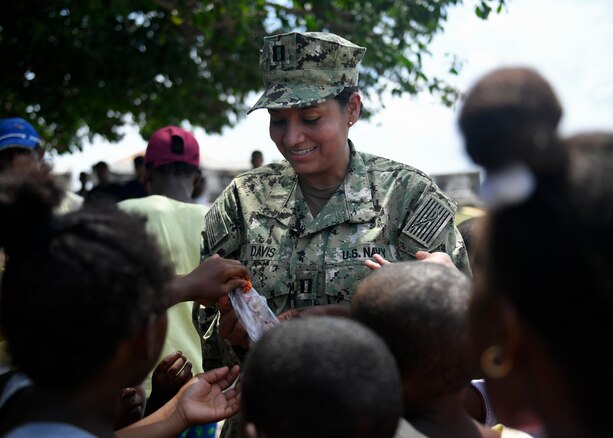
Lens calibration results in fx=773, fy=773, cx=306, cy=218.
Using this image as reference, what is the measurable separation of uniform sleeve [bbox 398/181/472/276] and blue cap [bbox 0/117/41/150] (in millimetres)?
2402

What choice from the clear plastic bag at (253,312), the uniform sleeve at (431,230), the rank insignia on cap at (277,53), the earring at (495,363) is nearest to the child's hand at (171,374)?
the clear plastic bag at (253,312)

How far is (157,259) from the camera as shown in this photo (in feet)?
6.32

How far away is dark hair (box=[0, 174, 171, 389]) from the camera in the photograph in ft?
5.80

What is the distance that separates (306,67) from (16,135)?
197 cm

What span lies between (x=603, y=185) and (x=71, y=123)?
10.5m

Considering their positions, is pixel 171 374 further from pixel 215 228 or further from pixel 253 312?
pixel 215 228

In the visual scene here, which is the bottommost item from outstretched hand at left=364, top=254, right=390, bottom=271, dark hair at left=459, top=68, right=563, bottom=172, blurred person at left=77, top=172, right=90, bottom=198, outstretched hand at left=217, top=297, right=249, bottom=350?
blurred person at left=77, top=172, right=90, bottom=198

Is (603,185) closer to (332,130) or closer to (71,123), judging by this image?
(332,130)

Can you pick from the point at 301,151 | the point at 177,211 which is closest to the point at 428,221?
the point at 301,151

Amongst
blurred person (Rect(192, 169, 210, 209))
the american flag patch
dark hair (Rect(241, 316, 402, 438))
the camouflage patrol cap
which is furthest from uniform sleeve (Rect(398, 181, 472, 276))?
blurred person (Rect(192, 169, 210, 209))

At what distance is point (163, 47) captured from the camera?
29.8 ft

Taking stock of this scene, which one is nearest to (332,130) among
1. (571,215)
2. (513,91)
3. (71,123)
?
(513,91)

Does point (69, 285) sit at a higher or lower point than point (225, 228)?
higher

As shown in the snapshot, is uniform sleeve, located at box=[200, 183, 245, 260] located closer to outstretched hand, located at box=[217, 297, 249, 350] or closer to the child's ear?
outstretched hand, located at box=[217, 297, 249, 350]
